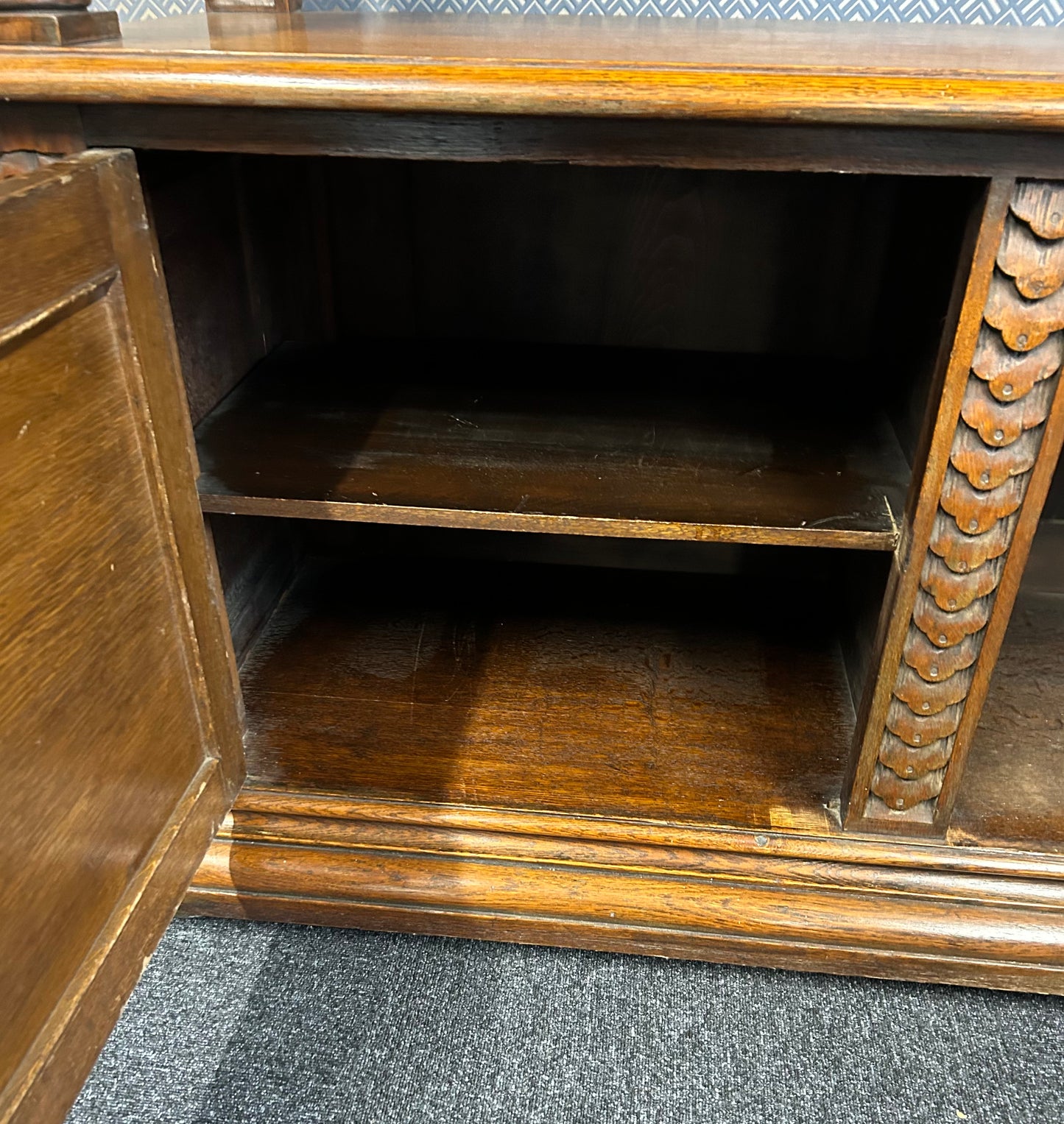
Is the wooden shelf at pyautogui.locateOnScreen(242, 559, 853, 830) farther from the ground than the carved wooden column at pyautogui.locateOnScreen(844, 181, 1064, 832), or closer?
closer

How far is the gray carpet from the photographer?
2.47 feet

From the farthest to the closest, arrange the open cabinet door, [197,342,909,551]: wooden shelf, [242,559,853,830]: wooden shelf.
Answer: [242,559,853,830]: wooden shelf, [197,342,909,551]: wooden shelf, the open cabinet door

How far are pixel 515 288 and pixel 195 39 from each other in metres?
0.44

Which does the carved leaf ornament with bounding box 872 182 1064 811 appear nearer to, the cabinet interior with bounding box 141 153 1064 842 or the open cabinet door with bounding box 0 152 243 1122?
the cabinet interior with bounding box 141 153 1064 842

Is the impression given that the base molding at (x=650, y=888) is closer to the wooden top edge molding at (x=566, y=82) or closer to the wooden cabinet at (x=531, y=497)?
the wooden cabinet at (x=531, y=497)

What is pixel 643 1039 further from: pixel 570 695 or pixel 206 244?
pixel 206 244

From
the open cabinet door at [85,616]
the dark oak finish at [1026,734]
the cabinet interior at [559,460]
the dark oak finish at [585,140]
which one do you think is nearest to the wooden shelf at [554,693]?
the cabinet interior at [559,460]

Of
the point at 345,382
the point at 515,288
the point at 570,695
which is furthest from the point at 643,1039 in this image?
the point at 515,288

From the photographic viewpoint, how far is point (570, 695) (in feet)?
3.26

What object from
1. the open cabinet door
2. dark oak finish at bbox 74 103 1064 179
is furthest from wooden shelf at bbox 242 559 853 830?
dark oak finish at bbox 74 103 1064 179

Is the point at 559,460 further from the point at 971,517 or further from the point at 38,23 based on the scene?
the point at 38,23

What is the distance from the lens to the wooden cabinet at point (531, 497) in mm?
546

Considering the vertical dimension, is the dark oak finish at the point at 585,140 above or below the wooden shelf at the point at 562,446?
above

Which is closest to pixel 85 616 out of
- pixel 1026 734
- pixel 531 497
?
pixel 531 497
